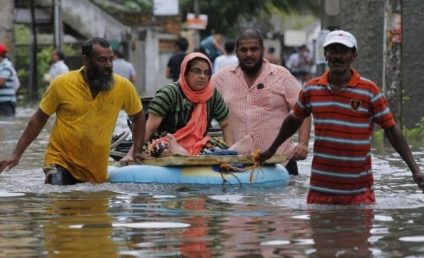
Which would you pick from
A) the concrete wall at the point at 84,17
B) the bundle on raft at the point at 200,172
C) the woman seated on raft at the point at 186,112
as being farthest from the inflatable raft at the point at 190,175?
the concrete wall at the point at 84,17

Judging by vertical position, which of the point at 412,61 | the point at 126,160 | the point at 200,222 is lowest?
the point at 200,222

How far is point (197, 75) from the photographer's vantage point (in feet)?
41.7

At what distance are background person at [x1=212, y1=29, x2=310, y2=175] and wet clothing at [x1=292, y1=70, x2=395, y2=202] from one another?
3455mm

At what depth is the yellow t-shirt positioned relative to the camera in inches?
465

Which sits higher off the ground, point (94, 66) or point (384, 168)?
point (94, 66)

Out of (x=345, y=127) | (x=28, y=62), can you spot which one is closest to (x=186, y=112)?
(x=345, y=127)

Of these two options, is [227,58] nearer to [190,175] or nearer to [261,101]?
[261,101]

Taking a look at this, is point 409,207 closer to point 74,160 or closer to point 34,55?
point 74,160

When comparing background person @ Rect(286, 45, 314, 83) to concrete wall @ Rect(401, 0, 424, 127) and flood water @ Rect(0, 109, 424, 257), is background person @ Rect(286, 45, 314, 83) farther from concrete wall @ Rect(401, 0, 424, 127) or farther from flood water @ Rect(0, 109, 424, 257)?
flood water @ Rect(0, 109, 424, 257)

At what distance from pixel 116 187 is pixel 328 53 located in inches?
143

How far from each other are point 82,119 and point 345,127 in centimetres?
336

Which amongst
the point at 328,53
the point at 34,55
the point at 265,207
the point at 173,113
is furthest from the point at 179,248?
the point at 34,55

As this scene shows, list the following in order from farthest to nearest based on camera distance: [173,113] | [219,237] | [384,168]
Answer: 1. [384,168]
2. [173,113]
3. [219,237]

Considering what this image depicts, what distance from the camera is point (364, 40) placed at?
21.3 m
